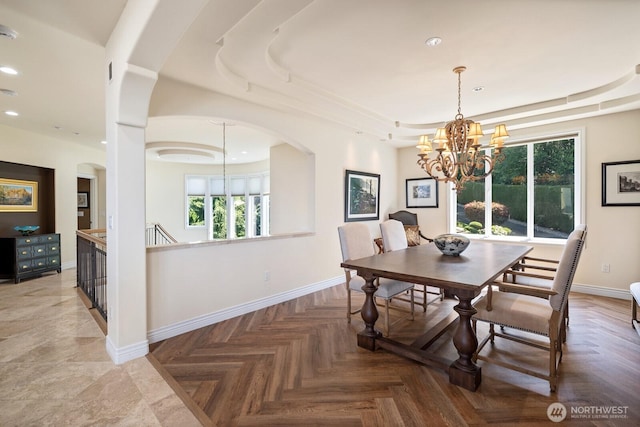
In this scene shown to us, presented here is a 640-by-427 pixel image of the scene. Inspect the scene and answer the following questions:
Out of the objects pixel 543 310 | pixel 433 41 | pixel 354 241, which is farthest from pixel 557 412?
pixel 433 41

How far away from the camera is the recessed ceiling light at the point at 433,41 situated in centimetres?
236

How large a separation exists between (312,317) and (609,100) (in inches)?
178

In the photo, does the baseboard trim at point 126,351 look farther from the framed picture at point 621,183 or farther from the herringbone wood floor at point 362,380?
the framed picture at point 621,183

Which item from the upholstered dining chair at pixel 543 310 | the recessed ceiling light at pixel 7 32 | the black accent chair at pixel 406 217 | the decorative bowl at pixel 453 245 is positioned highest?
the recessed ceiling light at pixel 7 32

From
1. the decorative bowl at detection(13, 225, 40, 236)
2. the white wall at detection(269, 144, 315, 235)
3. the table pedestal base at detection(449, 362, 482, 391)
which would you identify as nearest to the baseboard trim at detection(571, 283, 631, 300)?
the table pedestal base at detection(449, 362, 482, 391)

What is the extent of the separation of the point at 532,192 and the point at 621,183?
973 mm

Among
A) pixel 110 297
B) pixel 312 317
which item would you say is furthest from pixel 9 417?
pixel 312 317

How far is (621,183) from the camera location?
3.87 m

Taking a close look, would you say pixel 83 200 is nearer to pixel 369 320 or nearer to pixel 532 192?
pixel 369 320

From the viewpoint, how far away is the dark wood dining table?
201 centimetres

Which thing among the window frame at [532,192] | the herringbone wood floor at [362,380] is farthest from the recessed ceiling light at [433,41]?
the herringbone wood floor at [362,380]

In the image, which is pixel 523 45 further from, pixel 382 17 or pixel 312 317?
pixel 312 317

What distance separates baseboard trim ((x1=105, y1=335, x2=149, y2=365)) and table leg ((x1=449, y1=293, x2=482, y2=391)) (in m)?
2.46

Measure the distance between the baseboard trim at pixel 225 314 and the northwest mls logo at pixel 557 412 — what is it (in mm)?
2777
